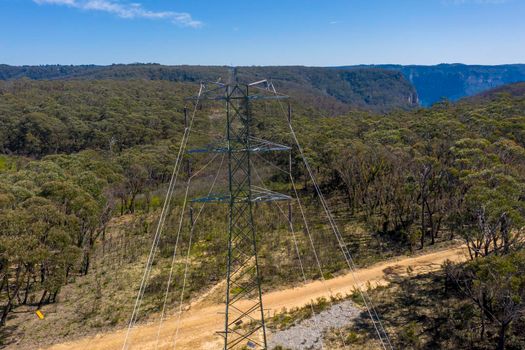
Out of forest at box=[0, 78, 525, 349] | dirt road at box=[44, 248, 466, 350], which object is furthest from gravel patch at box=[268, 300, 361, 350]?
forest at box=[0, 78, 525, 349]

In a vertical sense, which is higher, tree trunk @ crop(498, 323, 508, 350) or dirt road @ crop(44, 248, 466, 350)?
tree trunk @ crop(498, 323, 508, 350)

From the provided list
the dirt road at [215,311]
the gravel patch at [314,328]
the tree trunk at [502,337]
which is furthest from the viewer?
the dirt road at [215,311]

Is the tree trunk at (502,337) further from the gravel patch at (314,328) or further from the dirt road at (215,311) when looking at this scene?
the dirt road at (215,311)

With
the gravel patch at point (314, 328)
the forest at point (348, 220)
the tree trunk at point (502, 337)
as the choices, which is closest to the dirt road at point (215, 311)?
the forest at point (348, 220)

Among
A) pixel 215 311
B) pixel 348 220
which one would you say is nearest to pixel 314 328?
pixel 215 311

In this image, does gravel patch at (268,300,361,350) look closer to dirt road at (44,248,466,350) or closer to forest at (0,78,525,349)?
dirt road at (44,248,466,350)

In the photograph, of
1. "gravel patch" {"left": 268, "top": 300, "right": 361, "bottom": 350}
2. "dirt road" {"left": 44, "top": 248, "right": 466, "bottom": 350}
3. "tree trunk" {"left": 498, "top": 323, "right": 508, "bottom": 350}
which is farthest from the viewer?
"dirt road" {"left": 44, "top": 248, "right": 466, "bottom": 350}

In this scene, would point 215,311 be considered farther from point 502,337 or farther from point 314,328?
point 502,337

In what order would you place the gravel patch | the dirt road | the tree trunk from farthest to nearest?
the dirt road → the gravel patch → the tree trunk
